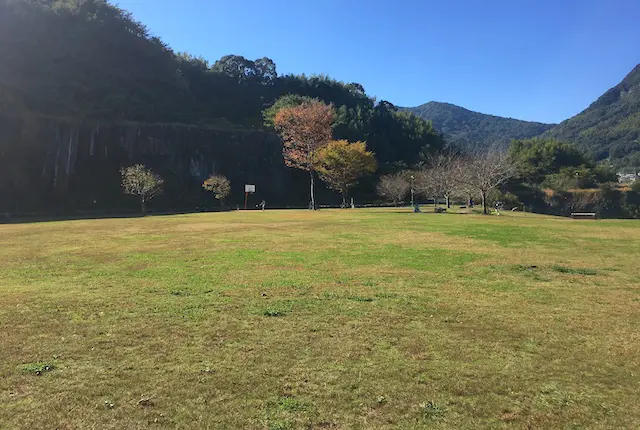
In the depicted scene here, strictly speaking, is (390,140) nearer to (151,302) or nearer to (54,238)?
(54,238)

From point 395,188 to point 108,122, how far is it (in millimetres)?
42926

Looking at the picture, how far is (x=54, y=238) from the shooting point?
2011cm

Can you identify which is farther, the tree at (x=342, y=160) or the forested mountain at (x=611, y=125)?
the forested mountain at (x=611, y=125)

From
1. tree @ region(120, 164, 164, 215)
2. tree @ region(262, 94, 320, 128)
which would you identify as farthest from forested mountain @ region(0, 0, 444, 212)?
tree @ region(120, 164, 164, 215)

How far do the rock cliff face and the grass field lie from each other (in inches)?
2062

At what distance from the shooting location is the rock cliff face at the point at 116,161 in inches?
2291

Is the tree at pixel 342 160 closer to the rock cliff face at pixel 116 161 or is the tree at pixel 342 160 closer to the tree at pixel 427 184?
the tree at pixel 427 184

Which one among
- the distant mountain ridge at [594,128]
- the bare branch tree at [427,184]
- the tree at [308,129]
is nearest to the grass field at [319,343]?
the tree at [308,129]

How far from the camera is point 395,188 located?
2667 inches

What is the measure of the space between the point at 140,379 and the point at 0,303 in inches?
207

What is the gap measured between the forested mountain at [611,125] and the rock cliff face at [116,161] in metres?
93.4

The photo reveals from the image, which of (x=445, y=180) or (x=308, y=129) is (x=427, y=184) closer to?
(x=445, y=180)

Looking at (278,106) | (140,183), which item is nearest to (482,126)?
(278,106)

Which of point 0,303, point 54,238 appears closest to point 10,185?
point 54,238
